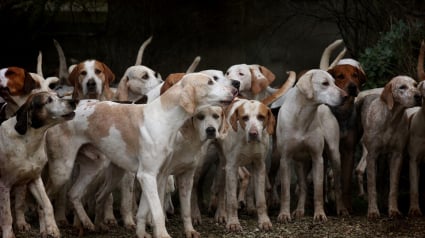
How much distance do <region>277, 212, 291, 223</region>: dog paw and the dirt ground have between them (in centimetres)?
5

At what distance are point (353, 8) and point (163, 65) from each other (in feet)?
8.44

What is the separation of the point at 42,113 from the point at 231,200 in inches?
76.9

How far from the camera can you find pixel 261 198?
937 cm

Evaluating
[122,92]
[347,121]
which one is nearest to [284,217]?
[347,121]

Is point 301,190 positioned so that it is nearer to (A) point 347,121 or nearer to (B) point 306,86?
(A) point 347,121

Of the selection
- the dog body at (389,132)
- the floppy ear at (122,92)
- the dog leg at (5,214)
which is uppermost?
the floppy ear at (122,92)

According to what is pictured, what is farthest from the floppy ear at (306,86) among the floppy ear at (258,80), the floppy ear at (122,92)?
the floppy ear at (122,92)

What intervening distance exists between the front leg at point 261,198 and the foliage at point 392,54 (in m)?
2.99

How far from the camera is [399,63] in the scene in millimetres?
11812

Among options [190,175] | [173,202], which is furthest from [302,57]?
[190,175]

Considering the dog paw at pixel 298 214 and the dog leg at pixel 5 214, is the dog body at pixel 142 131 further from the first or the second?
the dog paw at pixel 298 214

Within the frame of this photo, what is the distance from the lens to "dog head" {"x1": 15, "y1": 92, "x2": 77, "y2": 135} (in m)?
8.31

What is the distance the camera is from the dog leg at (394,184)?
9758 mm

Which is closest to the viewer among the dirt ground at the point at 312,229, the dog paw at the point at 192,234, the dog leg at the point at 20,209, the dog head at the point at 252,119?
the dog paw at the point at 192,234
